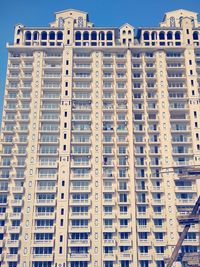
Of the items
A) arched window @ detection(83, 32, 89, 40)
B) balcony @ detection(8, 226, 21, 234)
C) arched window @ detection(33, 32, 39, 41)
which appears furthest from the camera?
arched window @ detection(83, 32, 89, 40)

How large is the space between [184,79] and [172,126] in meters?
13.0

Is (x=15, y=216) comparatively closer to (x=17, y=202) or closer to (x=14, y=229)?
(x=14, y=229)

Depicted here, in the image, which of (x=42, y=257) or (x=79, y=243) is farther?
(x=79, y=243)

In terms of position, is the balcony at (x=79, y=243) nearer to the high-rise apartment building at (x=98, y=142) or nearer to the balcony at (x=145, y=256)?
the high-rise apartment building at (x=98, y=142)

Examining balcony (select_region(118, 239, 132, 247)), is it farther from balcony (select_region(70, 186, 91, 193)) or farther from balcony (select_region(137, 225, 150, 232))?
balcony (select_region(70, 186, 91, 193))

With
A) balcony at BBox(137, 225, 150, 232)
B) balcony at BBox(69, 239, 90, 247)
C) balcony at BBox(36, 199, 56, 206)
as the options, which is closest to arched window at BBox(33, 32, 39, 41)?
balcony at BBox(36, 199, 56, 206)

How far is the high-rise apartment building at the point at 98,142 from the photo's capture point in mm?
75125

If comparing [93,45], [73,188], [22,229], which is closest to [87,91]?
[93,45]

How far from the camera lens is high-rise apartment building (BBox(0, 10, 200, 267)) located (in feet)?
246

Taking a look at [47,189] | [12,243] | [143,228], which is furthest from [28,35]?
[143,228]

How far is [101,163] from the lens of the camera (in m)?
82.1

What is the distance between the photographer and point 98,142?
84375 mm

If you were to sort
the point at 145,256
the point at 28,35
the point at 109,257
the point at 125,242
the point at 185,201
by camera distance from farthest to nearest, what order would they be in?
the point at 28,35 < the point at 185,201 < the point at 125,242 < the point at 145,256 < the point at 109,257

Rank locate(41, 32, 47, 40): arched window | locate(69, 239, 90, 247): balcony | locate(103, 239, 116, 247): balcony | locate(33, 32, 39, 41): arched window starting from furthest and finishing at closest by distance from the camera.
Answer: locate(41, 32, 47, 40): arched window < locate(33, 32, 39, 41): arched window < locate(103, 239, 116, 247): balcony < locate(69, 239, 90, 247): balcony
